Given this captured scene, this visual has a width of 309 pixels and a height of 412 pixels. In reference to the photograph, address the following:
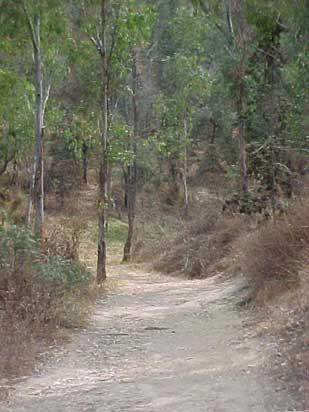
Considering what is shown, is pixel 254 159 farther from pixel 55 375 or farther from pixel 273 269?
pixel 55 375

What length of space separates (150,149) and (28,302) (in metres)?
26.7

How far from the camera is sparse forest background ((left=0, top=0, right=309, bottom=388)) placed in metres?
12.6

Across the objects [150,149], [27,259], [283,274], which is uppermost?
[150,149]

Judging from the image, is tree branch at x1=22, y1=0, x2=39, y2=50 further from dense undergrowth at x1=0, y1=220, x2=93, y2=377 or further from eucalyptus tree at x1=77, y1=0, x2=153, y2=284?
dense undergrowth at x1=0, y1=220, x2=93, y2=377

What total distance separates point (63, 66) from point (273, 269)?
1227 cm

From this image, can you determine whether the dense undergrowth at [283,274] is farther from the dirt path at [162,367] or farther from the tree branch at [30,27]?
the tree branch at [30,27]

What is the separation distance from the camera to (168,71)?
35.3 m

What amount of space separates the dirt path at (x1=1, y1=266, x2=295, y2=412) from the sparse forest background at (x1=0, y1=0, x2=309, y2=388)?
590 millimetres

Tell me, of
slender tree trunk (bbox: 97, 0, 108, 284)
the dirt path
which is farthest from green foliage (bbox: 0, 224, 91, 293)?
slender tree trunk (bbox: 97, 0, 108, 284)

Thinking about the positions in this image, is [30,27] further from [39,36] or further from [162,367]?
[162,367]

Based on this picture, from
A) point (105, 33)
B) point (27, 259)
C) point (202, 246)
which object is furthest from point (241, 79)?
point (27, 259)

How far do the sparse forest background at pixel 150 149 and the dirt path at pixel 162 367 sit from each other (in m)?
0.59

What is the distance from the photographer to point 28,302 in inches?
440

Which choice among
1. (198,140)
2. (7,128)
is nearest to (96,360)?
(7,128)
